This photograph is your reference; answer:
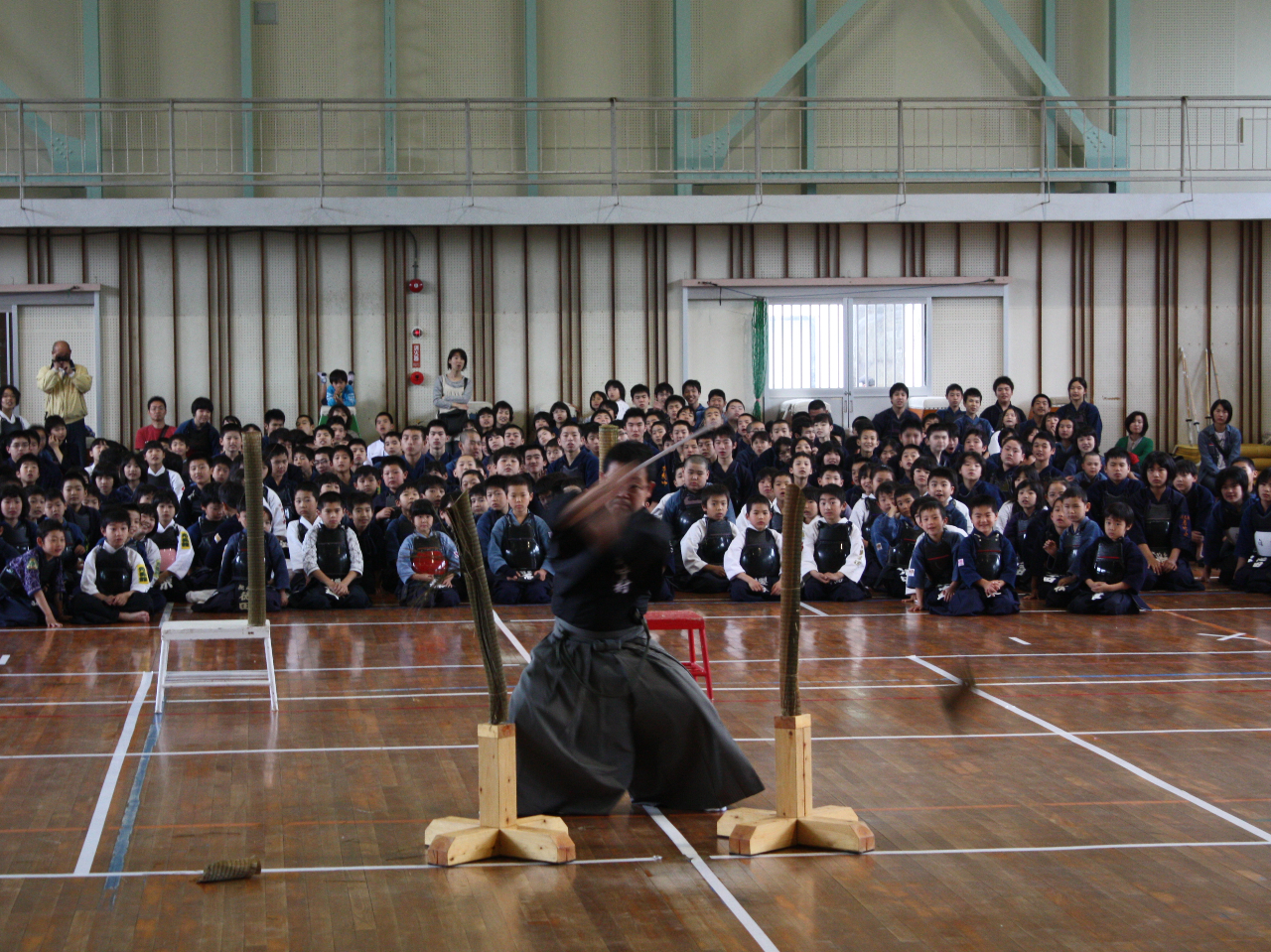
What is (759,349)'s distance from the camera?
16062 mm

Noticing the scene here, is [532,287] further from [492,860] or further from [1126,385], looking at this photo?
[492,860]

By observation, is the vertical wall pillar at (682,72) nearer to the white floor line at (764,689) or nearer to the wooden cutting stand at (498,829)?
the white floor line at (764,689)

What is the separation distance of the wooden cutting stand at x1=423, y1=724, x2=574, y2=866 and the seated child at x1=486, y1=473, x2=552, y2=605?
6141 mm

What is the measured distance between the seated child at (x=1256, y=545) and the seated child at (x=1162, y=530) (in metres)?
0.39

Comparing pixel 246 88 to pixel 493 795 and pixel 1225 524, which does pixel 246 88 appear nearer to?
pixel 1225 524

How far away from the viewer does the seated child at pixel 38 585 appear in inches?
380

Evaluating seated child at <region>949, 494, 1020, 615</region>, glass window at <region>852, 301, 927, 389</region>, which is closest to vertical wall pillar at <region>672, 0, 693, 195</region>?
glass window at <region>852, 301, 927, 389</region>

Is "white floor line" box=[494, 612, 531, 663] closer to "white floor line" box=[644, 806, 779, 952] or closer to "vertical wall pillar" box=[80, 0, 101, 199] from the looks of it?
"white floor line" box=[644, 806, 779, 952]

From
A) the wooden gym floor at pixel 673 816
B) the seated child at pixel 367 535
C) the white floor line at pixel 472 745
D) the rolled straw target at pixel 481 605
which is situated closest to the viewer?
the wooden gym floor at pixel 673 816

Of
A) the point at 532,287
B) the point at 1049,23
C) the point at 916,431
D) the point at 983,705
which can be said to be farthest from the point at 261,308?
the point at 983,705

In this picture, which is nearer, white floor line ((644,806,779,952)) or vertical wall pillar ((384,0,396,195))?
white floor line ((644,806,779,952))

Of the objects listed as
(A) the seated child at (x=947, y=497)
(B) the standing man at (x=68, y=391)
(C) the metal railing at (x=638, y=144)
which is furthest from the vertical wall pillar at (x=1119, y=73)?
(B) the standing man at (x=68, y=391)

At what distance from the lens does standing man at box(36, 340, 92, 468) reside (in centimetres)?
1389

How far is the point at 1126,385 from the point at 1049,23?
179 inches
